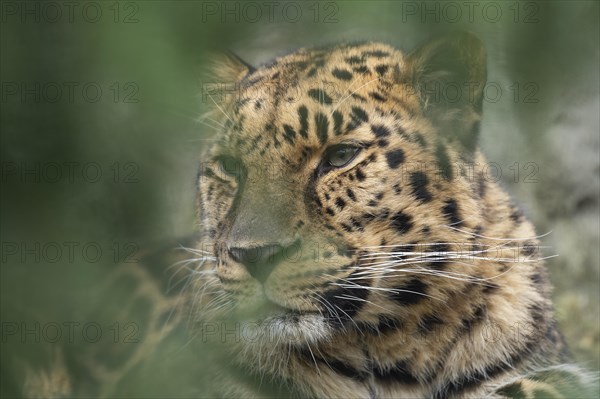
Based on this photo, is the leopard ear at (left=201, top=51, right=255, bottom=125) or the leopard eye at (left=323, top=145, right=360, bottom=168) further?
the leopard ear at (left=201, top=51, right=255, bottom=125)

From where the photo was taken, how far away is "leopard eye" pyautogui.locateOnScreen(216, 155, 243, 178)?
3.77 meters

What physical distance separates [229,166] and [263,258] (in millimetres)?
847

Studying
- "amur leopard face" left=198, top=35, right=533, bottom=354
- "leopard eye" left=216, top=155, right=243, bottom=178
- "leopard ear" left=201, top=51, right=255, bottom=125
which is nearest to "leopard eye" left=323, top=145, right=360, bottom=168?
"amur leopard face" left=198, top=35, right=533, bottom=354

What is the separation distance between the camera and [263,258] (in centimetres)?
317

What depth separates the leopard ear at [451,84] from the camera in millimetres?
3631

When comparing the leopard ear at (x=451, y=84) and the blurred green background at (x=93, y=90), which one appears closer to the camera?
the blurred green background at (x=93, y=90)

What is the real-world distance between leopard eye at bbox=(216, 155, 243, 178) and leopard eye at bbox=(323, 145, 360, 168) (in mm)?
475

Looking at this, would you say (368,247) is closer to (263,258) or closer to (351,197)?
(351,197)

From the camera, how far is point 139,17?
4.21ft

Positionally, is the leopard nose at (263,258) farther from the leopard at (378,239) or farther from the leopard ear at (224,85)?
the leopard ear at (224,85)

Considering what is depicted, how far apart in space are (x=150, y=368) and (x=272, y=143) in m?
1.28

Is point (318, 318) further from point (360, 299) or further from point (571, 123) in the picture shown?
point (571, 123)

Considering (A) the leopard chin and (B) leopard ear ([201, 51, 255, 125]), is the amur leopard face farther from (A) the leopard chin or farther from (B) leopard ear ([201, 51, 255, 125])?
(B) leopard ear ([201, 51, 255, 125])

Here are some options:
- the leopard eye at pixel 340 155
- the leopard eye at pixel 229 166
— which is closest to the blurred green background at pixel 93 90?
the leopard eye at pixel 340 155
